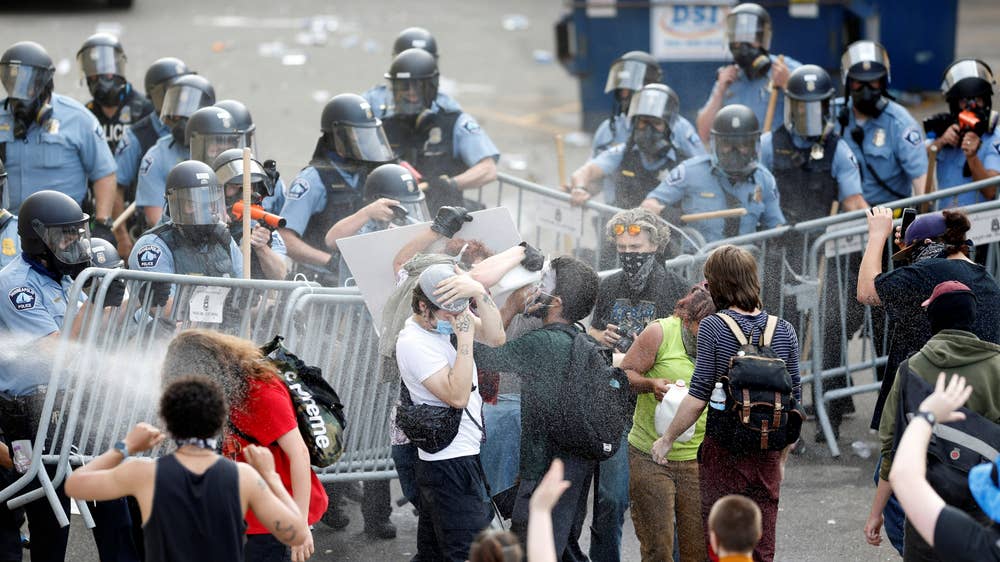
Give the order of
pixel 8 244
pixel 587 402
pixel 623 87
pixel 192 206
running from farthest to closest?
pixel 623 87
pixel 8 244
pixel 192 206
pixel 587 402

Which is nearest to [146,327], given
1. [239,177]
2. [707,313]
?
[239,177]

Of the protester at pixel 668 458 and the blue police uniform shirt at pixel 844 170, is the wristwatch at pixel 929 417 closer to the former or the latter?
the protester at pixel 668 458

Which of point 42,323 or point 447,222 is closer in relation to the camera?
point 42,323

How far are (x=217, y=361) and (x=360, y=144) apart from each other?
349cm

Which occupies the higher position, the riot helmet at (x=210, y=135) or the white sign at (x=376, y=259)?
the riot helmet at (x=210, y=135)

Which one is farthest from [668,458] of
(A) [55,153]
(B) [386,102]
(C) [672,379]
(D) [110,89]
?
(D) [110,89]

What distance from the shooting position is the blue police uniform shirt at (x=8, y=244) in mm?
6688

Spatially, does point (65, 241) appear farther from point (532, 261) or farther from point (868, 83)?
point (868, 83)

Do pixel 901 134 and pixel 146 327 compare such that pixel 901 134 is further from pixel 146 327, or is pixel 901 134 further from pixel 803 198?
pixel 146 327

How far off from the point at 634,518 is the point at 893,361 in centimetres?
134

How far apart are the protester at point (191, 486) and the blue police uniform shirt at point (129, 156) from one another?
5.35 meters

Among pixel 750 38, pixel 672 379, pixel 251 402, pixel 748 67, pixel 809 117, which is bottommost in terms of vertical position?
pixel 672 379

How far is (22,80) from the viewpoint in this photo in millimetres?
8602

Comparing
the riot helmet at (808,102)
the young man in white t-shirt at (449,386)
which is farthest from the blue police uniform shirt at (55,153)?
the riot helmet at (808,102)
